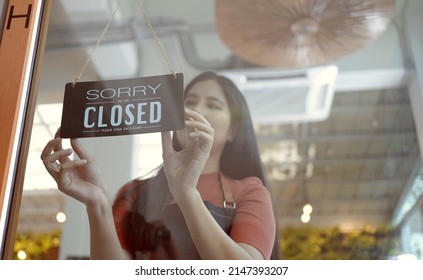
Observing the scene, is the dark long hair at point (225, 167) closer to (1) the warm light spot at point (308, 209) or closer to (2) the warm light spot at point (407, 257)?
(1) the warm light spot at point (308, 209)

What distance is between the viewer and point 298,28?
2084mm

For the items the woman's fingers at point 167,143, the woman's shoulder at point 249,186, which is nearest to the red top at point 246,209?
the woman's shoulder at point 249,186

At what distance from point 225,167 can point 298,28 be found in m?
0.97

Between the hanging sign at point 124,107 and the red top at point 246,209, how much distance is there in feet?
0.61

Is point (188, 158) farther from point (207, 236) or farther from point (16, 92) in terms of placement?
point (16, 92)

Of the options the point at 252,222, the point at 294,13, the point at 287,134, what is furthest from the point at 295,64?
the point at 252,222

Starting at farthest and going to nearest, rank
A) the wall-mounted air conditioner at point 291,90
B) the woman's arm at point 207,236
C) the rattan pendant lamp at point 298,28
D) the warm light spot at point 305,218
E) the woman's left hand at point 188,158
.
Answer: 1. the rattan pendant lamp at point 298,28
2. the wall-mounted air conditioner at point 291,90
3. the warm light spot at point 305,218
4. the woman's left hand at point 188,158
5. the woman's arm at point 207,236

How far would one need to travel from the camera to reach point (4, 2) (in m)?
1.40

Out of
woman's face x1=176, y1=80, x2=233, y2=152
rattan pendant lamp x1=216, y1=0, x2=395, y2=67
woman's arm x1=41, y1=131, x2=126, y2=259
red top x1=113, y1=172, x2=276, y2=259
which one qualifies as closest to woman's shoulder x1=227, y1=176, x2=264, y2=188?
red top x1=113, y1=172, x2=276, y2=259

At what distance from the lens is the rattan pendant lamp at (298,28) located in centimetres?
173

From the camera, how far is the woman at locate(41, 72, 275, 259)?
1.22m

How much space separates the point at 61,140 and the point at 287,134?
2.71 ft

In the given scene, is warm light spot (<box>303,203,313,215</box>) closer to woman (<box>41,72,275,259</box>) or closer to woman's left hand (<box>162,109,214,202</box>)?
woman (<box>41,72,275,259</box>)

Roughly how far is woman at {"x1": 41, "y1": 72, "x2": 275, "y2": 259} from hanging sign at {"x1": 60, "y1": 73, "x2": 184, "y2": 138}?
4 centimetres
